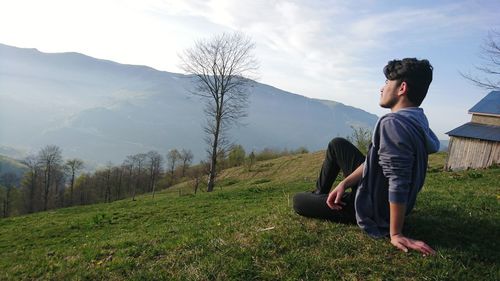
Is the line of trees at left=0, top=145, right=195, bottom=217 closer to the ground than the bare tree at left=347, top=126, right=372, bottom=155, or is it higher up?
closer to the ground

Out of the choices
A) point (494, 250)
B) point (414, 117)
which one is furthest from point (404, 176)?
point (494, 250)

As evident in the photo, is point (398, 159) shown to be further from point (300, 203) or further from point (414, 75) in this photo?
point (300, 203)

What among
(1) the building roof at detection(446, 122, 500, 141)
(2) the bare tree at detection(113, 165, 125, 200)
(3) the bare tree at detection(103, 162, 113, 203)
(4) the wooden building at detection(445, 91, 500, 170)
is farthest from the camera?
(2) the bare tree at detection(113, 165, 125, 200)

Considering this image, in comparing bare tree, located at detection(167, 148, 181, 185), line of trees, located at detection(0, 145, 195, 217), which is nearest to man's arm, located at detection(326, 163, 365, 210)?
line of trees, located at detection(0, 145, 195, 217)

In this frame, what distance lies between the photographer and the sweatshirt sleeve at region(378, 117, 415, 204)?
4.13 m

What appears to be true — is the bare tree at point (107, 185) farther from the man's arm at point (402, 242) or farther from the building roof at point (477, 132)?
the man's arm at point (402, 242)

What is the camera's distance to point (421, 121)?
430 cm

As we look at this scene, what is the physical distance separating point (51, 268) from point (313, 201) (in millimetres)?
4677

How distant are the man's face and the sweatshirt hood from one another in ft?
0.66

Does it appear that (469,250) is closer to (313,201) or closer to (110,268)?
(313,201)

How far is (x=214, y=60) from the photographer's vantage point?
36.1 metres

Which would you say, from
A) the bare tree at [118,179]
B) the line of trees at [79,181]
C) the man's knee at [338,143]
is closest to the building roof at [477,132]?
the man's knee at [338,143]

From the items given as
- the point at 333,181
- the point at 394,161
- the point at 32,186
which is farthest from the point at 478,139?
the point at 32,186

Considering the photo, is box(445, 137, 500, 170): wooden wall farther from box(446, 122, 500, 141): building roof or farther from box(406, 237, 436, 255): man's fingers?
box(406, 237, 436, 255): man's fingers
